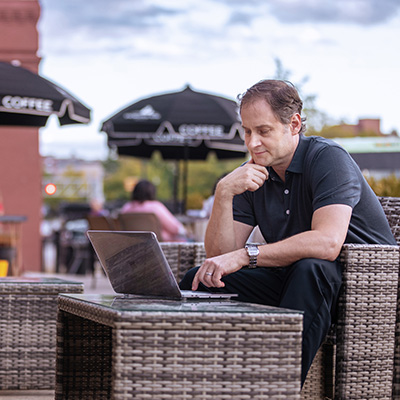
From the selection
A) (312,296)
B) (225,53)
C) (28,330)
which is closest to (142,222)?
(28,330)

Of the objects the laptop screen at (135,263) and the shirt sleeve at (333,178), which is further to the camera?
the shirt sleeve at (333,178)

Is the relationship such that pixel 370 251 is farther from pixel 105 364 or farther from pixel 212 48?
pixel 212 48

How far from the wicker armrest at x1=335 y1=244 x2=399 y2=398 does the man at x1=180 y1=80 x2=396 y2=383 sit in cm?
6

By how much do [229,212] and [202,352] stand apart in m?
1.04

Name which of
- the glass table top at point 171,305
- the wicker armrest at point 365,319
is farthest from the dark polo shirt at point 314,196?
the glass table top at point 171,305

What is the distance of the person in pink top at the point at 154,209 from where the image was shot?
851cm

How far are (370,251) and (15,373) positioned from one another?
1.95 metres

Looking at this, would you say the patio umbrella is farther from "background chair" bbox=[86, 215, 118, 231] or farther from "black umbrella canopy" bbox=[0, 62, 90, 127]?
"black umbrella canopy" bbox=[0, 62, 90, 127]

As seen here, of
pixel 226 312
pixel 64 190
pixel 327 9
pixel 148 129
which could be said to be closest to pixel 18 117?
pixel 148 129

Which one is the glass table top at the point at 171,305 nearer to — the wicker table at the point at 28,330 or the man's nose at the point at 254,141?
the man's nose at the point at 254,141

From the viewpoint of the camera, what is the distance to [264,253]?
2.75m

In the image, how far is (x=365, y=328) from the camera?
277cm

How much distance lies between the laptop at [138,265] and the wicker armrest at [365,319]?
453mm

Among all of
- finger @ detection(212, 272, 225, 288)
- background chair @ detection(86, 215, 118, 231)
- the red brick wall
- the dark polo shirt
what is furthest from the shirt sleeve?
the red brick wall
